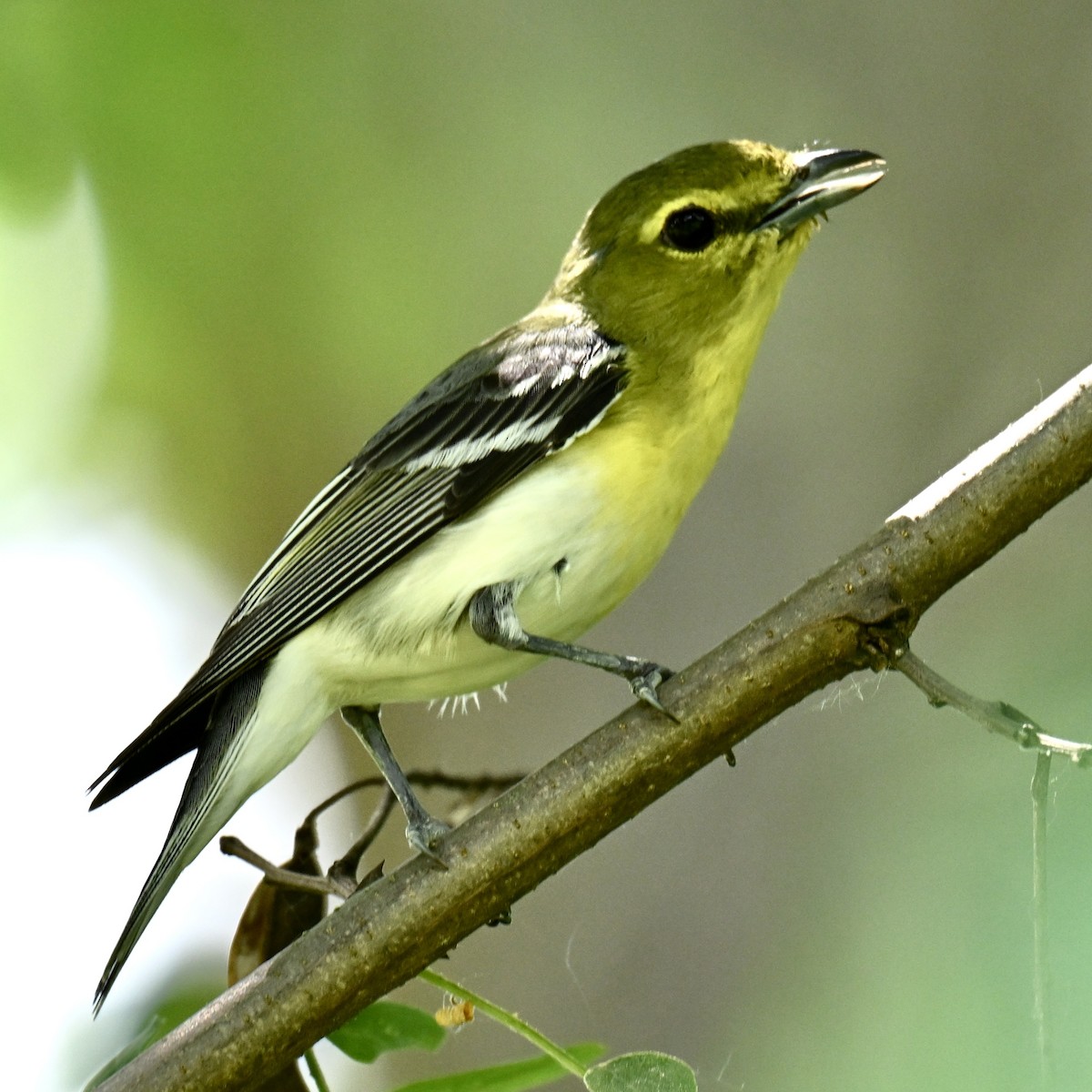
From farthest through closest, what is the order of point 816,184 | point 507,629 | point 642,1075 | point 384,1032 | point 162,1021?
1. point 816,184
2. point 507,629
3. point 162,1021
4. point 384,1032
5. point 642,1075

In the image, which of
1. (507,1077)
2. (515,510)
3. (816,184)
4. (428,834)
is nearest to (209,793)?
(428,834)

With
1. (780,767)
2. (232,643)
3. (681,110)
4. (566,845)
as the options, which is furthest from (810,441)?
(566,845)

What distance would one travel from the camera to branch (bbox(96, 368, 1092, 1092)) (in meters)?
1.69

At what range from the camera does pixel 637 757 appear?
1.73m

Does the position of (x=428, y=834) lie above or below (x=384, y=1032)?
above

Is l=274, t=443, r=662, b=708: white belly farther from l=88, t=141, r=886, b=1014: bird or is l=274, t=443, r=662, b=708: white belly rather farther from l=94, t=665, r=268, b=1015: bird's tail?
l=94, t=665, r=268, b=1015: bird's tail

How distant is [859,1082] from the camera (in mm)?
1310

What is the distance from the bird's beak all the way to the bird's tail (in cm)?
125

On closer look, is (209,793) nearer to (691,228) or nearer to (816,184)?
(691,228)

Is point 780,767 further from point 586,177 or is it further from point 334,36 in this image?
point 334,36

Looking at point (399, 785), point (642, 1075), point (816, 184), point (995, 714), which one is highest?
point (816, 184)

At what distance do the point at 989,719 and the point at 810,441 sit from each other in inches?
85.5

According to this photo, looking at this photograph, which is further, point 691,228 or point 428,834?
point 691,228

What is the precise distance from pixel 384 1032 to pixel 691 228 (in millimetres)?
1493
